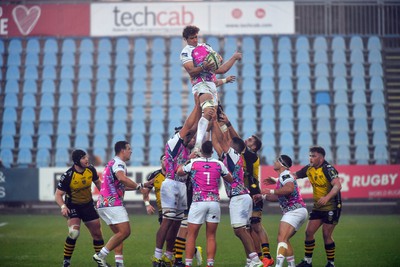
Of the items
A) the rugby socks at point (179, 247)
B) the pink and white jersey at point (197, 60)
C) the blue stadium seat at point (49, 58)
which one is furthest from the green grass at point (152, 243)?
the blue stadium seat at point (49, 58)

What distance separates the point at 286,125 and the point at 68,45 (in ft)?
37.8

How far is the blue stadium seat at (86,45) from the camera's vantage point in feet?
114

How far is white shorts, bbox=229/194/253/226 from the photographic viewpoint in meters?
13.5

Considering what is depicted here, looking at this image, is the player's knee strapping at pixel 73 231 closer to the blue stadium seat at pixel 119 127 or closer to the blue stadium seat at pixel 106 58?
the blue stadium seat at pixel 119 127

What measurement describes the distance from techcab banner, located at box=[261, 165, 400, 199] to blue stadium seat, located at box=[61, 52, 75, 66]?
12.9 meters

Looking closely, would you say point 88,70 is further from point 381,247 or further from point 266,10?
point 381,247

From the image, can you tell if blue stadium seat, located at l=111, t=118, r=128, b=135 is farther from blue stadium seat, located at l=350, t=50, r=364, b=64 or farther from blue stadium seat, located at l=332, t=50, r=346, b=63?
blue stadium seat, located at l=350, t=50, r=364, b=64

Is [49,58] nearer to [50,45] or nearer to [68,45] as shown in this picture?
[50,45]

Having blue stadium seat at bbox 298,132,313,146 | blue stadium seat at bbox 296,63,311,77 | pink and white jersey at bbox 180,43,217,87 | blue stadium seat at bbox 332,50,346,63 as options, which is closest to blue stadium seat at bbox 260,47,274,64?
blue stadium seat at bbox 296,63,311,77

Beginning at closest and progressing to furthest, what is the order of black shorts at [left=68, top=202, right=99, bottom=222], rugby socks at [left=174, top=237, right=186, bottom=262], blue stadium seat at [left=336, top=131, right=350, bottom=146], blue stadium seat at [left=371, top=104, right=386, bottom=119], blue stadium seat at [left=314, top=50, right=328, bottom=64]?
rugby socks at [left=174, top=237, right=186, bottom=262]
black shorts at [left=68, top=202, right=99, bottom=222]
blue stadium seat at [left=336, top=131, right=350, bottom=146]
blue stadium seat at [left=371, top=104, right=386, bottom=119]
blue stadium seat at [left=314, top=50, right=328, bottom=64]

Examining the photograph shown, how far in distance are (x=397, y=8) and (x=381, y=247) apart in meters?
20.2

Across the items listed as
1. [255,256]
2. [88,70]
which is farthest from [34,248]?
[88,70]

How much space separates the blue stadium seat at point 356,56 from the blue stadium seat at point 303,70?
87.3 inches

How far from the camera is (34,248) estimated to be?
1805 cm
